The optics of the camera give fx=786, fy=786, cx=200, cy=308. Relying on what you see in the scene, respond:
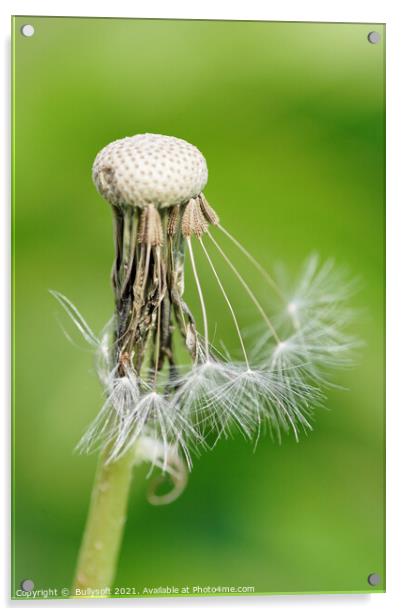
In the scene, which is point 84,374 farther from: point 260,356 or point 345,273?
point 345,273

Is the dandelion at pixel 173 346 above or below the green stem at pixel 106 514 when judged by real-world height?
above

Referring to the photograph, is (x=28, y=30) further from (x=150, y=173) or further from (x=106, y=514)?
(x=106, y=514)

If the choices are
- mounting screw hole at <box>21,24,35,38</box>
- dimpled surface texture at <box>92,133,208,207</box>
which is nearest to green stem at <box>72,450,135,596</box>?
dimpled surface texture at <box>92,133,208,207</box>

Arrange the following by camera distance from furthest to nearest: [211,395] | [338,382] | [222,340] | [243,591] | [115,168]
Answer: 1. [338,382]
2. [243,591]
3. [222,340]
4. [211,395]
5. [115,168]

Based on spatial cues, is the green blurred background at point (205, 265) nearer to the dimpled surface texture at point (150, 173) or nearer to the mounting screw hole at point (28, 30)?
the mounting screw hole at point (28, 30)

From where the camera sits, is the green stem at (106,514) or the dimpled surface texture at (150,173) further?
the green stem at (106,514)

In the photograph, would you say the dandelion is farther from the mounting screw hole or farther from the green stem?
the mounting screw hole

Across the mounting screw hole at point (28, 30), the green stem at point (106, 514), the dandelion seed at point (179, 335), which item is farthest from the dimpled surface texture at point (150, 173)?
the mounting screw hole at point (28, 30)
